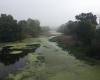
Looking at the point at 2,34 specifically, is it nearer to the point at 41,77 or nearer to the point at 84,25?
the point at 84,25

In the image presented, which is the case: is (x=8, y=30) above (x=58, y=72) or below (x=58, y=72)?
above

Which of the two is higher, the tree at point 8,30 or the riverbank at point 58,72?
the tree at point 8,30

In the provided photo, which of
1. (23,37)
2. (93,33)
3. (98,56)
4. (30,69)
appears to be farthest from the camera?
(23,37)

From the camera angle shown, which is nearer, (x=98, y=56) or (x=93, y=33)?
(x=98, y=56)

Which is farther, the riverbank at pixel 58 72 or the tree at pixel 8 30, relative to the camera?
the tree at pixel 8 30

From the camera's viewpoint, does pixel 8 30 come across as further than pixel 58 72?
Yes

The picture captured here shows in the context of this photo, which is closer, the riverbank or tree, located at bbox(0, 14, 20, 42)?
the riverbank

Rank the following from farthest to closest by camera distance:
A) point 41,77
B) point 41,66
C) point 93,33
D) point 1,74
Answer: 1. point 93,33
2. point 41,66
3. point 1,74
4. point 41,77

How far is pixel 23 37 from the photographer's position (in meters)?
71.4

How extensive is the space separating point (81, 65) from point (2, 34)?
37819mm

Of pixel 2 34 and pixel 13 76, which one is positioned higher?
pixel 2 34

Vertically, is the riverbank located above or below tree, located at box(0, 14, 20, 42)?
below

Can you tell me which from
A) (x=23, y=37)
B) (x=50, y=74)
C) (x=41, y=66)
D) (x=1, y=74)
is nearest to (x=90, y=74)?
(x=50, y=74)

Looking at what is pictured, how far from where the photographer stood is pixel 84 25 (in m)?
44.7
